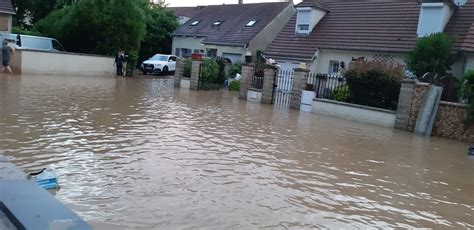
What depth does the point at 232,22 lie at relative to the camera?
36.8 meters

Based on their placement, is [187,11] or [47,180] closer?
[47,180]

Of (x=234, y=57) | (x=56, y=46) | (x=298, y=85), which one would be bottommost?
(x=298, y=85)

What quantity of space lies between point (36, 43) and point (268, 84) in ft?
51.2

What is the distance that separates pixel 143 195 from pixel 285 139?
5.81 metres

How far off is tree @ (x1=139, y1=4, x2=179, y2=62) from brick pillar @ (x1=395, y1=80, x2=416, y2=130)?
2788 centimetres

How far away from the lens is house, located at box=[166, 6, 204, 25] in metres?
43.5

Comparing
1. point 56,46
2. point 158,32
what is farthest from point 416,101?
point 158,32

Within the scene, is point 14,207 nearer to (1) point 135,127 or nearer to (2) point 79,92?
(1) point 135,127

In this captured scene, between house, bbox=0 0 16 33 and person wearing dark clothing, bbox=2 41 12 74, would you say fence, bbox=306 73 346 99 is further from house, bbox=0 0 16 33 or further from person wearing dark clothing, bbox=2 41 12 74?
house, bbox=0 0 16 33

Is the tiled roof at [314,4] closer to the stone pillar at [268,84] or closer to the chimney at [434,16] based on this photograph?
the chimney at [434,16]

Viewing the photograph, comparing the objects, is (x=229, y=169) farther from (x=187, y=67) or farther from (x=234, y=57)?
(x=234, y=57)

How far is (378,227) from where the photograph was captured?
18.4 ft

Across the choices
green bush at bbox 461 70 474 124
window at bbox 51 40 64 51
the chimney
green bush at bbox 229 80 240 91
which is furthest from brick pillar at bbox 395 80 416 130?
window at bbox 51 40 64 51

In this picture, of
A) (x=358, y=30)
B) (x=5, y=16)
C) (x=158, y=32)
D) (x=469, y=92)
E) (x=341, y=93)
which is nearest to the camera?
(x=469, y=92)
